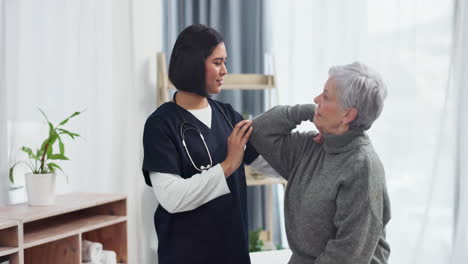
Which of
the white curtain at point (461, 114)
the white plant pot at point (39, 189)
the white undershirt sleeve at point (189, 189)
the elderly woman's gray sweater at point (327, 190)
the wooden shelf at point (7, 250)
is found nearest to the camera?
the elderly woman's gray sweater at point (327, 190)

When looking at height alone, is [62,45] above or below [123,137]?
above

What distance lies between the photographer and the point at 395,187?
342 centimetres

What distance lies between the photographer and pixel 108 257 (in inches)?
101

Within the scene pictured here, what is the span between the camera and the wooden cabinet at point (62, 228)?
6.83ft

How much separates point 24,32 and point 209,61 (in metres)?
1.26

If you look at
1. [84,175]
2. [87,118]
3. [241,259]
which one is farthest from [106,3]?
[241,259]

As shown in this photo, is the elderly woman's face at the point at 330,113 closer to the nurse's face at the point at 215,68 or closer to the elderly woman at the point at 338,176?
the elderly woman at the point at 338,176

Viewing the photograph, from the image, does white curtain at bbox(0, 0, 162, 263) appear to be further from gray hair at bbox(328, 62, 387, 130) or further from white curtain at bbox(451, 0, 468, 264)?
white curtain at bbox(451, 0, 468, 264)

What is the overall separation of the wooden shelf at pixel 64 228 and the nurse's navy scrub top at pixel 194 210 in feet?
2.31

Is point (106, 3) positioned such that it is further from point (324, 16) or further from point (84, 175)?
point (324, 16)

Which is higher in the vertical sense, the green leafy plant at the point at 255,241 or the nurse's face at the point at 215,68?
the nurse's face at the point at 215,68

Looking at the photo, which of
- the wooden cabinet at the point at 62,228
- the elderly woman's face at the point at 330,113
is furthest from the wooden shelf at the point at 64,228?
the elderly woman's face at the point at 330,113

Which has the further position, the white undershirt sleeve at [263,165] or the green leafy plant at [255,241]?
the green leafy plant at [255,241]

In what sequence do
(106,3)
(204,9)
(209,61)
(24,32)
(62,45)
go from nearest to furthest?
(209,61) < (24,32) < (62,45) < (106,3) < (204,9)
